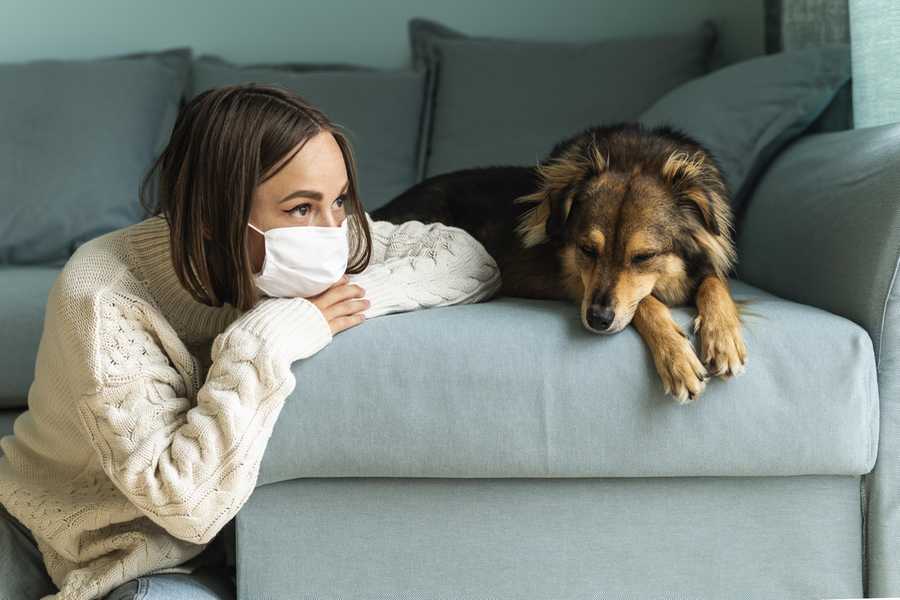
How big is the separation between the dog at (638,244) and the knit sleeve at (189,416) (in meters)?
0.59

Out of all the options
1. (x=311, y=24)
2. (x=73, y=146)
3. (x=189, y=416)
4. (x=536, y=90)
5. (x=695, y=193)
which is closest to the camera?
(x=189, y=416)

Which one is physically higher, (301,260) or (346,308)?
(301,260)

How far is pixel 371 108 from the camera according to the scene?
334cm

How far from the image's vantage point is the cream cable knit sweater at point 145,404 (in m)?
1.58

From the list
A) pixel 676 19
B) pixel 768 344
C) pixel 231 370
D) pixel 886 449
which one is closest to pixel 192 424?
pixel 231 370

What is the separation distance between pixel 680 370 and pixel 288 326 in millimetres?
680

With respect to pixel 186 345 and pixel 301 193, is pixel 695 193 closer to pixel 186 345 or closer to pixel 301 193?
pixel 301 193

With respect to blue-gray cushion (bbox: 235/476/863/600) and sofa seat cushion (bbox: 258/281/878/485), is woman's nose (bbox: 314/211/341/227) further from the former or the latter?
blue-gray cushion (bbox: 235/476/863/600)

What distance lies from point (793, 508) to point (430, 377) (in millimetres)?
715

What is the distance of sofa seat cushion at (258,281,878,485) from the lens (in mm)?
1724

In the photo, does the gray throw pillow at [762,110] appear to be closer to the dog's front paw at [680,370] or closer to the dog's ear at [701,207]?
the dog's ear at [701,207]

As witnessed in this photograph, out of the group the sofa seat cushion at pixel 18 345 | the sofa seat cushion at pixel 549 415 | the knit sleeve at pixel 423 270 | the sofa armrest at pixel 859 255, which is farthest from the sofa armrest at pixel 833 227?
the sofa seat cushion at pixel 18 345

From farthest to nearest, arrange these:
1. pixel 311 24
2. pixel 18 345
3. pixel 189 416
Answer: pixel 311 24, pixel 18 345, pixel 189 416

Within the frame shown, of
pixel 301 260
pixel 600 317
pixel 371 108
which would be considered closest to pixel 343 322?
pixel 301 260
